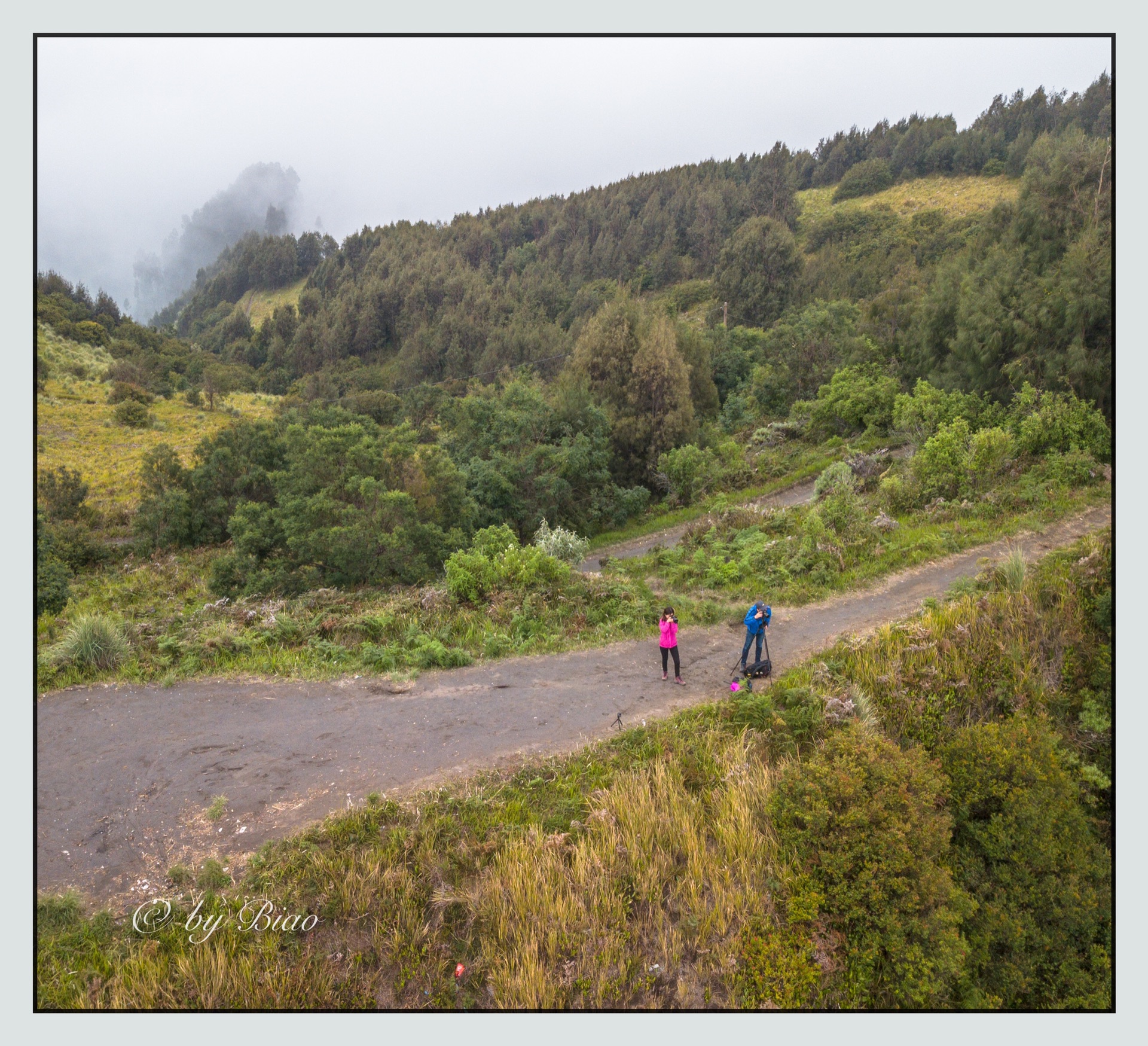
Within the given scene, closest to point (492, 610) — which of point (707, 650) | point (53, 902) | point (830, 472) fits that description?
point (707, 650)

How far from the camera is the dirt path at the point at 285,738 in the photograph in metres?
6.16

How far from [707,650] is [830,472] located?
40.8 feet

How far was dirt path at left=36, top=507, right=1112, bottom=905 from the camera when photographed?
6156mm

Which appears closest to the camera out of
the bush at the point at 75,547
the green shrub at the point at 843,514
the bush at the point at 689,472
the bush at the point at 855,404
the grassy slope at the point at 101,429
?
the green shrub at the point at 843,514

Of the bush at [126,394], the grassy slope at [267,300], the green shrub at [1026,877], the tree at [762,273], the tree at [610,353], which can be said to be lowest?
the green shrub at [1026,877]

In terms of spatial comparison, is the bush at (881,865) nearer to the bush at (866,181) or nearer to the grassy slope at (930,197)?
the grassy slope at (930,197)

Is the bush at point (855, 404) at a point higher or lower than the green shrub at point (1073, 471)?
higher

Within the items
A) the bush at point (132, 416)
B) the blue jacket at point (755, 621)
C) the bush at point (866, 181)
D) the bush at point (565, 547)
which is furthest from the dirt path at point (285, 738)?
the bush at point (866, 181)

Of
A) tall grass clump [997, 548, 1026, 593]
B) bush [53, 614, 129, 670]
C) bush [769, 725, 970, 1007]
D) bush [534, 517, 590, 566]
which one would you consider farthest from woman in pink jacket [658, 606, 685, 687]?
bush [53, 614, 129, 670]

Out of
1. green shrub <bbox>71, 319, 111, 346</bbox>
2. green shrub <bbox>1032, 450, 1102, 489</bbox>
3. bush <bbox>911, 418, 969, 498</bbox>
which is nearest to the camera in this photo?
green shrub <bbox>1032, 450, 1102, 489</bbox>

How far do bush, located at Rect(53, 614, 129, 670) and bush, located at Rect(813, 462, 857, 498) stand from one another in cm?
1707

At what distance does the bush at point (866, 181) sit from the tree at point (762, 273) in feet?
96.8

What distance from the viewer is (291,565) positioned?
16.3 metres

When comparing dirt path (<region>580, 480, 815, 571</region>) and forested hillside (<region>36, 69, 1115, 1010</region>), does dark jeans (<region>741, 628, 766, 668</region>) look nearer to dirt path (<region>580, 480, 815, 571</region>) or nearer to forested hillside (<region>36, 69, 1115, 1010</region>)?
forested hillside (<region>36, 69, 1115, 1010</region>)
